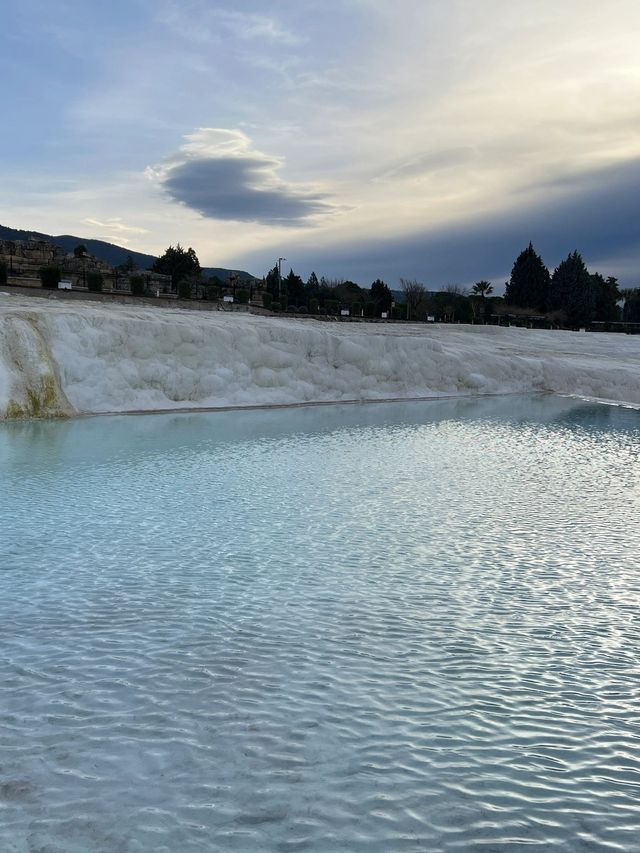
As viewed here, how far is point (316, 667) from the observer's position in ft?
15.2

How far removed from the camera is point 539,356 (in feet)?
105

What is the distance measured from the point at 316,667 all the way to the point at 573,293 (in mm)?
80296

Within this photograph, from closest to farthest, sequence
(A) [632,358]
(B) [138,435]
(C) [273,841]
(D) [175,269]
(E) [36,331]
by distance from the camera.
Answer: (C) [273,841] → (B) [138,435] → (E) [36,331] → (A) [632,358] → (D) [175,269]

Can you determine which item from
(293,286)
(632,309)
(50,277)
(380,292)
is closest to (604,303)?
(632,309)

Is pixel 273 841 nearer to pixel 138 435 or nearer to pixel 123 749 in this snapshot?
pixel 123 749

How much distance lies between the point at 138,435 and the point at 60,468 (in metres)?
3.87

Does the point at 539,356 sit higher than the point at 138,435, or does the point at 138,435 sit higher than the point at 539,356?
the point at 539,356

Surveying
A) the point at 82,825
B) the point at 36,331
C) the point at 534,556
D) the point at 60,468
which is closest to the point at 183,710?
the point at 82,825

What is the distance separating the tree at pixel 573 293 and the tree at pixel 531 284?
1.08 metres

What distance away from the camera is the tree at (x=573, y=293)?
78.1 meters

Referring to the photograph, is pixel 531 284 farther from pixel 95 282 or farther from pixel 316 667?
pixel 316 667

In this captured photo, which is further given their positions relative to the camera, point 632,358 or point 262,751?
point 632,358

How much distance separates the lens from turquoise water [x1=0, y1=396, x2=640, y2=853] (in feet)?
10.7

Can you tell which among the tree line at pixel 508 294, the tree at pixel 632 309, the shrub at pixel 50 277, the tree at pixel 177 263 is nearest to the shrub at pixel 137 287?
the shrub at pixel 50 277
